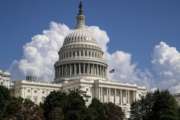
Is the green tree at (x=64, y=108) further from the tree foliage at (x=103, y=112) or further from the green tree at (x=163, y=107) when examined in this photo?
the green tree at (x=163, y=107)

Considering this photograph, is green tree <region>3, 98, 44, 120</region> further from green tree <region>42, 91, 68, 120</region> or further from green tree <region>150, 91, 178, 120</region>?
green tree <region>150, 91, 178, 120</region>

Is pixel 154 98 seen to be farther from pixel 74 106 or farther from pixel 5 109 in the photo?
pixel 5 109

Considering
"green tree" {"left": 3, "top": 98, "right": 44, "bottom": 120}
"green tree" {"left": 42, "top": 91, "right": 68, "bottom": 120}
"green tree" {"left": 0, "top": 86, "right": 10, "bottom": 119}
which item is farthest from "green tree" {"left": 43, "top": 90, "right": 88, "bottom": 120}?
"green tree" {"left": 0, "top": 86, "right": 10, "bottom": 119}

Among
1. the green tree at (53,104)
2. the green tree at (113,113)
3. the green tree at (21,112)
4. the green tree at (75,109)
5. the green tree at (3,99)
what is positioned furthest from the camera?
the green tree at (113,113)

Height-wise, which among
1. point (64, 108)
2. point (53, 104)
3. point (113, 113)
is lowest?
point (113, 113)

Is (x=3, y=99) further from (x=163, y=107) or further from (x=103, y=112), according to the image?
(x=163, y=107)

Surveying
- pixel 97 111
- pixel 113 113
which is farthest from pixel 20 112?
pixel 113 113

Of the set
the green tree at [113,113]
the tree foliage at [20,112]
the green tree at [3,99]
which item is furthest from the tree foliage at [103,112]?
the green tree at [3,99]

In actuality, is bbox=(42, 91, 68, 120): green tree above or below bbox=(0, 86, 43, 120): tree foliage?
above

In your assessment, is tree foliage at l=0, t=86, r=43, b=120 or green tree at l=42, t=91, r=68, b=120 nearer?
tree foliage at l=0, t=86, r=43, b=120

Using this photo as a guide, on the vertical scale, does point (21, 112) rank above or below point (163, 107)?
below

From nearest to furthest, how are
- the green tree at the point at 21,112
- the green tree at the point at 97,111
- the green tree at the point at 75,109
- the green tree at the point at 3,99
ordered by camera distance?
the green tree at the point at 21,112
the green tree at the point at 3,99
the green tree at the point at 75,109
the green tree at the point at 97,111

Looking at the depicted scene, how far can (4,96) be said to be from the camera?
13250 centimetres

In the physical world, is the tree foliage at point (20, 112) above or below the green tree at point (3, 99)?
below
